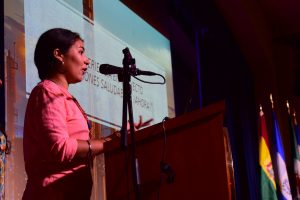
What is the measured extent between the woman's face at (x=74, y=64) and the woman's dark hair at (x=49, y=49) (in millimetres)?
25

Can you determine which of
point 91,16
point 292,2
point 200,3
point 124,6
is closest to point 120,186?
point 91,16

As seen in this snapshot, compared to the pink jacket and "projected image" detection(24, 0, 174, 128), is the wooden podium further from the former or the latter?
"projected image" detection(24, 0, 174, 128)

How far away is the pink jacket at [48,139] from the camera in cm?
157

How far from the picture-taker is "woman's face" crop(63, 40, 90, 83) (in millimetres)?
1844

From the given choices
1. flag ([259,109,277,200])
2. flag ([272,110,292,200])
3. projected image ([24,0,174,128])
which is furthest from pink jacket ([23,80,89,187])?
flag ([272,110,292,200])

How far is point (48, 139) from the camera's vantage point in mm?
1577

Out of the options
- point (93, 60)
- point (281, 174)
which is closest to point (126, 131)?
point (93, 60)

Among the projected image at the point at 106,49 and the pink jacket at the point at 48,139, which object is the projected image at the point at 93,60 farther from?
the pink jacket at the point at 48,139

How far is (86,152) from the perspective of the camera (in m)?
1.62

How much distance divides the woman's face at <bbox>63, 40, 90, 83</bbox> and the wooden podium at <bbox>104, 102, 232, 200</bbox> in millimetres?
331

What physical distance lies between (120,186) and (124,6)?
216 centimetres

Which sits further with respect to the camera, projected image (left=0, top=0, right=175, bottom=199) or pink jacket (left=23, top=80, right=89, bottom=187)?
projected image (left=0, top=0, right=175, bottom=199)

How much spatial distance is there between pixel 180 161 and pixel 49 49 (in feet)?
2.19

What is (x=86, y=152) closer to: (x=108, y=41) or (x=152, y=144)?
(x=152, y=144)
